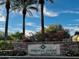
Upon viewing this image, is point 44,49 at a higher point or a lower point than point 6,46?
lower

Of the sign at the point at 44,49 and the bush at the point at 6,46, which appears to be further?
the bush at the point at 6,46

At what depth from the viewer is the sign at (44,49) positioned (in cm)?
2630

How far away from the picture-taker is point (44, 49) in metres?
26.5

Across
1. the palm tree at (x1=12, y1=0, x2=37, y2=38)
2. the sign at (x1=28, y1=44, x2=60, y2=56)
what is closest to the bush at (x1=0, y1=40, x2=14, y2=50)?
the sign at (x1=28, y1=44, x2=60, y2=56)

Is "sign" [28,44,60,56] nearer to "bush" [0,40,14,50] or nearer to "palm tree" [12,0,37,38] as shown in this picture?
"bush" [0,40,14,50]

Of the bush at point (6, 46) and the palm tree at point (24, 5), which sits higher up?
the palm tree at point (24, 5)

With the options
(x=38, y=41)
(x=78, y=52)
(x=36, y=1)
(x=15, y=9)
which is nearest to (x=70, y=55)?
(x=78, y=52)

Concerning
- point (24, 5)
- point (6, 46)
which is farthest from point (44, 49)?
point (24, 5)

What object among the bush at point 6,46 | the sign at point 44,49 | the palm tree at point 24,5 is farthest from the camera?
the palm tree at point 24,5

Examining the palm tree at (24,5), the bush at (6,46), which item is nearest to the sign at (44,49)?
the bush at (6,46)

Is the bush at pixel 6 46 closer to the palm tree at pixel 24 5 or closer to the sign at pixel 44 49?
the sign at pixel 44 49

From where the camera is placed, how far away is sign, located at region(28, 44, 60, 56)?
26297 mm

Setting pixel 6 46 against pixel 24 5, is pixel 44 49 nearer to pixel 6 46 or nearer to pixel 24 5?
pixel 6 46

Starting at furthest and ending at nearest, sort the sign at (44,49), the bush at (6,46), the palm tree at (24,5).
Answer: the palm tree at (24,5), the bush at (6,46), the sign at (44,49)
